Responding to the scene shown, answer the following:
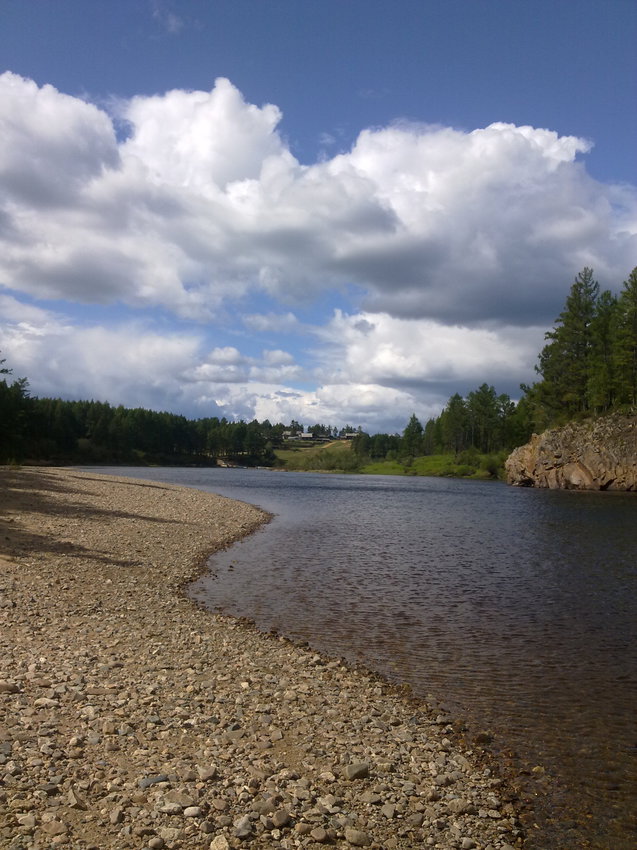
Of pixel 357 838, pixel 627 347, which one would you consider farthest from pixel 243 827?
pixel 627 347

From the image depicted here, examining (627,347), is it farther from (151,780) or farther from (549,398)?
(151,780)

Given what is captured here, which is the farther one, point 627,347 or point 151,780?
point 627,347

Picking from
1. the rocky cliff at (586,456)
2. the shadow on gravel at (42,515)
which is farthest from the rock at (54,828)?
the rocky cliff at (586,456)

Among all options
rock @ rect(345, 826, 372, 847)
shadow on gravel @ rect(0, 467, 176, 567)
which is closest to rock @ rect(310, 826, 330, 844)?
rock @ rect(345, 826, 372, 847)

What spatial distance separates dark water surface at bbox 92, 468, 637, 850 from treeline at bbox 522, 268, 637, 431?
232ft

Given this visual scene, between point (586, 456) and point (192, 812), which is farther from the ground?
point (586, 456)

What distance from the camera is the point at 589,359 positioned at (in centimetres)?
11338

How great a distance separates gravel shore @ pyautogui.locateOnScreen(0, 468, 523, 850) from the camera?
7.43m

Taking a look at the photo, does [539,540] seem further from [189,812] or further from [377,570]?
[189,812]

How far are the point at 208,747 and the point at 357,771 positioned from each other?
236 centimetres

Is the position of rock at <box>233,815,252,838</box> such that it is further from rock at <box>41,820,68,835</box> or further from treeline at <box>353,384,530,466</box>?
treeline at <box>353,384,530,466</box>

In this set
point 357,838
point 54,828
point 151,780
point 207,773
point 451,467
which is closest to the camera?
point 54,828

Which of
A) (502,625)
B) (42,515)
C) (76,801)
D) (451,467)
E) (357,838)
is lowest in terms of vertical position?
(502,625)

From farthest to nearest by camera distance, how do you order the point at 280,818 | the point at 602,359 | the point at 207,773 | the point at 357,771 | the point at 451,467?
the point at 451,467 < the point at 602,359 < the point at 357,771 < the point at 207,773 < the point at 280,818
